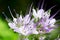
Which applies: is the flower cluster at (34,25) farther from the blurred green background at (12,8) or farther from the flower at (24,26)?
the blurred green background at (12,8)

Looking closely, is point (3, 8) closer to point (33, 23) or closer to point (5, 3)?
point (5, 3)

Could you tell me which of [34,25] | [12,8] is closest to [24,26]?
[34,25]

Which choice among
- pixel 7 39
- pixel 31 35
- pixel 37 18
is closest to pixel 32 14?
pixel 37 18

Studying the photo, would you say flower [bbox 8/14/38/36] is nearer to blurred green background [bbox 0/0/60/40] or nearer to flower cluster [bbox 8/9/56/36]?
flower cluster [bbox 8/9/56/36]

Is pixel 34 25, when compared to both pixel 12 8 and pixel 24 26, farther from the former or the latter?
pixel 12 8

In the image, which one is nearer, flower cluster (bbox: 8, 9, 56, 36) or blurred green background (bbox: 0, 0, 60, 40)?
flower cluster (bbox: 8, 9, 56, 36)

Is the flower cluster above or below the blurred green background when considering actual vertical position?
below

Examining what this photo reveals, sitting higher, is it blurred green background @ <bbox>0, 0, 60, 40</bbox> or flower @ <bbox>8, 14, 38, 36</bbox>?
blurred green background @ <bbox>0, 0, 60, 40</bbox>

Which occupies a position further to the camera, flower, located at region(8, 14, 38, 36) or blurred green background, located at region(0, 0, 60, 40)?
blurred green background, located at region(0, 0, 60, 40)

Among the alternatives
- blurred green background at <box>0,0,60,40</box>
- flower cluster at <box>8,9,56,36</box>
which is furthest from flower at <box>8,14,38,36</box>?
blurred green background at <box>0,0,60,40</box>

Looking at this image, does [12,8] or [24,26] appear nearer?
[24,26]

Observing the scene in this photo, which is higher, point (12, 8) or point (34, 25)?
point (12, 8)
